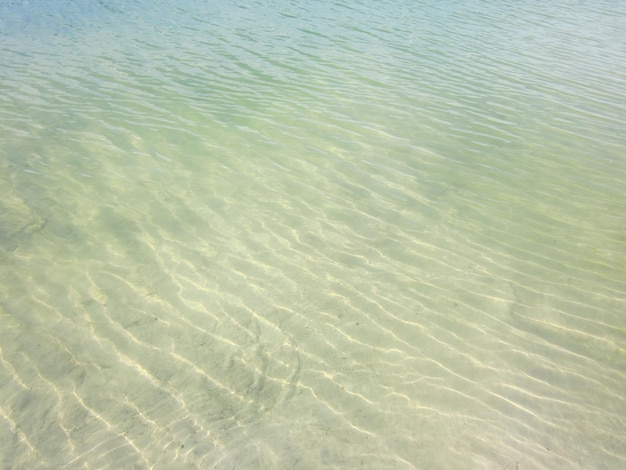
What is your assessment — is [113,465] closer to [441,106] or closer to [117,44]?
[441,106]

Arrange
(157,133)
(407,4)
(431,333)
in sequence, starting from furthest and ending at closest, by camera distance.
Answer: (407,4) → (157,133) → (431,333)

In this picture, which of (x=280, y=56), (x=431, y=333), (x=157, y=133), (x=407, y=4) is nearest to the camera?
(x=431, y=333)

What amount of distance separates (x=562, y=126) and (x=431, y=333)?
668 centimetres

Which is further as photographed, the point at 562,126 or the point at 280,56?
the point at 280,56

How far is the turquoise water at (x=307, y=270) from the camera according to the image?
4.07 m

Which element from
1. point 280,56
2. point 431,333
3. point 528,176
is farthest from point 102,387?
point 280,56

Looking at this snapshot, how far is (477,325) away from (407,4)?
18.3 meters

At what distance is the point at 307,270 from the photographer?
18.9 feet

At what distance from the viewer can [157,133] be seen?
8.80 m

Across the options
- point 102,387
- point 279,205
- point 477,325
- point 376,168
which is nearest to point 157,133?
point 279,205

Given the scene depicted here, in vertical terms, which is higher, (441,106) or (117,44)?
(441,106)

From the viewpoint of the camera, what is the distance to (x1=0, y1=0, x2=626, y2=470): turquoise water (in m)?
4.07

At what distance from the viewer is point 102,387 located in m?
4.31

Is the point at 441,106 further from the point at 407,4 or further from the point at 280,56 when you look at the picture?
the point at 407,4
